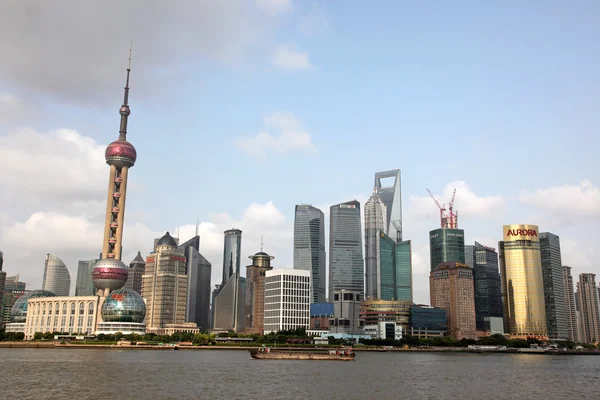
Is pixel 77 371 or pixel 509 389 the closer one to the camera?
pixel 509 389

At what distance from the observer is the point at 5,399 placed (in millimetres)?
83625

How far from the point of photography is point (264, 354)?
198625mm

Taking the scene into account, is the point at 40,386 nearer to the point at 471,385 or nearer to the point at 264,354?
Answer: the point at 471,385

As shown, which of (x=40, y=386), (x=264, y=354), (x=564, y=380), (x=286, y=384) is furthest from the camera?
(x=264, y=354)

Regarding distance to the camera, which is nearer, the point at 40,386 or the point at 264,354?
the point at 40,386

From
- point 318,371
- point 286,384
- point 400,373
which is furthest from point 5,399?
point 400,373

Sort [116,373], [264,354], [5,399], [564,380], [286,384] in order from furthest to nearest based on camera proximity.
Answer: [264,354], [564,380], [116,373], [286,384], [5,399]

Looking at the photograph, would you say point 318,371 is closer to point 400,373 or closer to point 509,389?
point 400,373

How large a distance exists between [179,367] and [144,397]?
60.1 m

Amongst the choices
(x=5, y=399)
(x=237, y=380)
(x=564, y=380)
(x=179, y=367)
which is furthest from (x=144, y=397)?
(x=564, y=380)

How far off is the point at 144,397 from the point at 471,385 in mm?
65396

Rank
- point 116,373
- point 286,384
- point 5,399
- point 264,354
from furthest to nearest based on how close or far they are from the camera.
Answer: point 264,354
point 116,373
point 286,384
point 5,399

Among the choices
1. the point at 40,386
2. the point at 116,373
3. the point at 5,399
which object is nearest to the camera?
the point at 5,399

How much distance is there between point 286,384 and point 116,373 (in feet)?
124
